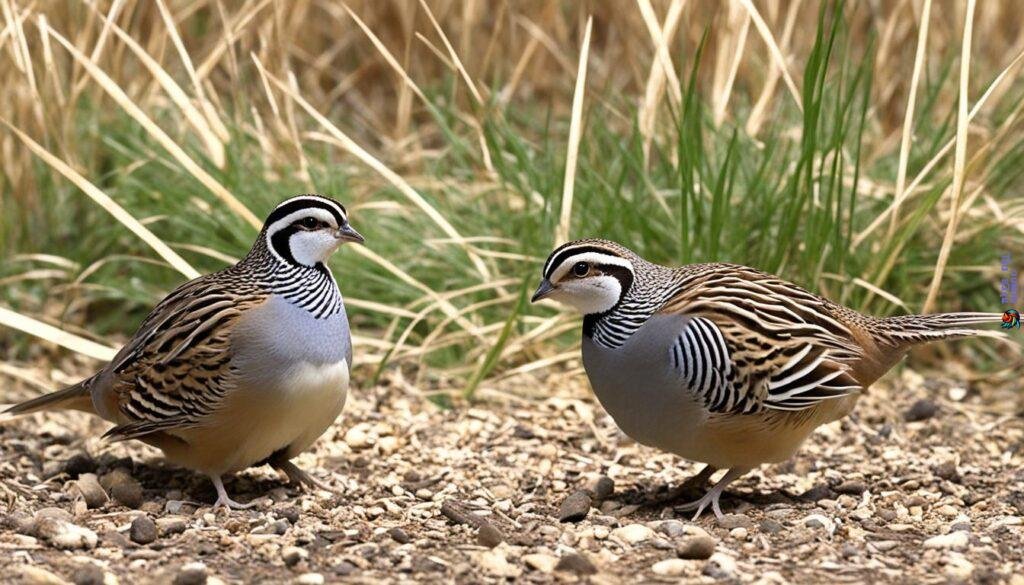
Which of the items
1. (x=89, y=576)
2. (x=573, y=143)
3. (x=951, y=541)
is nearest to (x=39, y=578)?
(x=89, y=576)

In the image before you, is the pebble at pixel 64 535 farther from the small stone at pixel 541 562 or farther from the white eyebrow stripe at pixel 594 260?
the white eyebrow stripe at pixel 594 260

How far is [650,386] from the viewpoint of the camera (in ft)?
15.5

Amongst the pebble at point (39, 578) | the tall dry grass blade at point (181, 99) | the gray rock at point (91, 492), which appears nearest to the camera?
the pebble at point (39, 578)

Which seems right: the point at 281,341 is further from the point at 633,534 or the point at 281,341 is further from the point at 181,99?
the point at 181,99

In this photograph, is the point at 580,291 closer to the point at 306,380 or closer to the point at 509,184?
the point at 306,380

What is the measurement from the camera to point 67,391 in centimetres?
530

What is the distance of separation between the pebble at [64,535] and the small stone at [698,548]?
5.70 ft

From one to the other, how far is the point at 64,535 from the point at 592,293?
1.80m

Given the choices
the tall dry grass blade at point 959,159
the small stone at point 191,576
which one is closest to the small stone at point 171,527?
the small stone at point 191,576

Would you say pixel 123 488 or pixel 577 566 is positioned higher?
pixel 577 566

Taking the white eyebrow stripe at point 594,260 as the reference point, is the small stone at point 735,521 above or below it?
below

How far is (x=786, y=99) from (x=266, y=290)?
12.4 feet

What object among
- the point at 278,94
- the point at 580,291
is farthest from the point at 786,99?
the point at 580,291

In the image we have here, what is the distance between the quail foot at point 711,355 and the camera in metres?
4.70
